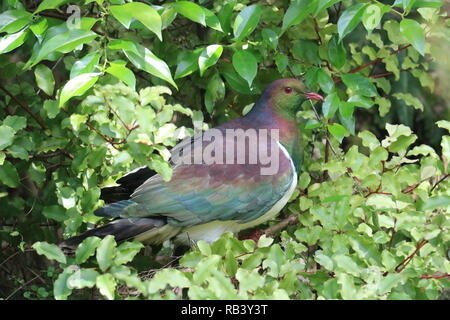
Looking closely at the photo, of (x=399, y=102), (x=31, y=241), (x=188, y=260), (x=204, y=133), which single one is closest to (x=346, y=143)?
(x=399, y=102)

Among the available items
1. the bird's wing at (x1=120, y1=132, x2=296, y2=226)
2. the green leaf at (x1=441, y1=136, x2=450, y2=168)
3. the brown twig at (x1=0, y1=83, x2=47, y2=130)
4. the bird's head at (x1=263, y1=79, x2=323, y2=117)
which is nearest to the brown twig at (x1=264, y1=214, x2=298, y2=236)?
the bird's wing at (x1=120, y1=132, x2=296, y2=226)

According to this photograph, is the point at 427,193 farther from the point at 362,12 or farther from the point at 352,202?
the point at 362,12

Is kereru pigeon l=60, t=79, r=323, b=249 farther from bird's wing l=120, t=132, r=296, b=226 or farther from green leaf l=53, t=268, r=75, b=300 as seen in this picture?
green leaf l=53, t=268, r=75, b=300

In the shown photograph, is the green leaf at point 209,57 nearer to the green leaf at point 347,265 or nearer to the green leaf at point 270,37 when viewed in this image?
the green leaf at point 270,37

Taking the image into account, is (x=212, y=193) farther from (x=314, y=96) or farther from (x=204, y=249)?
(x=314, y=96)

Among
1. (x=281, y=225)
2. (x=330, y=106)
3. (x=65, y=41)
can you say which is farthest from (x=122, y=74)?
(x=281, y=225)

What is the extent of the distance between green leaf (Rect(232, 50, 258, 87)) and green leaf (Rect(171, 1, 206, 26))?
0.85 feet

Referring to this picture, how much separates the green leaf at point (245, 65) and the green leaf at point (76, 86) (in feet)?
2.03

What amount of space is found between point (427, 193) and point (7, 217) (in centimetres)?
195

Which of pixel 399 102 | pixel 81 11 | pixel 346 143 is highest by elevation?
pixel 81 11

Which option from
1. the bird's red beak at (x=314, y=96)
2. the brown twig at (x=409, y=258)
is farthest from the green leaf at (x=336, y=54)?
the brown twig at (x=409, y=258)

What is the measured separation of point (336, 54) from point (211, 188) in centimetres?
77

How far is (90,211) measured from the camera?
2.64 meters

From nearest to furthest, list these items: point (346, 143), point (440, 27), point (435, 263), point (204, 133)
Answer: point (435, 263), point (204, 133), point (440, 27), point (346, 143)
